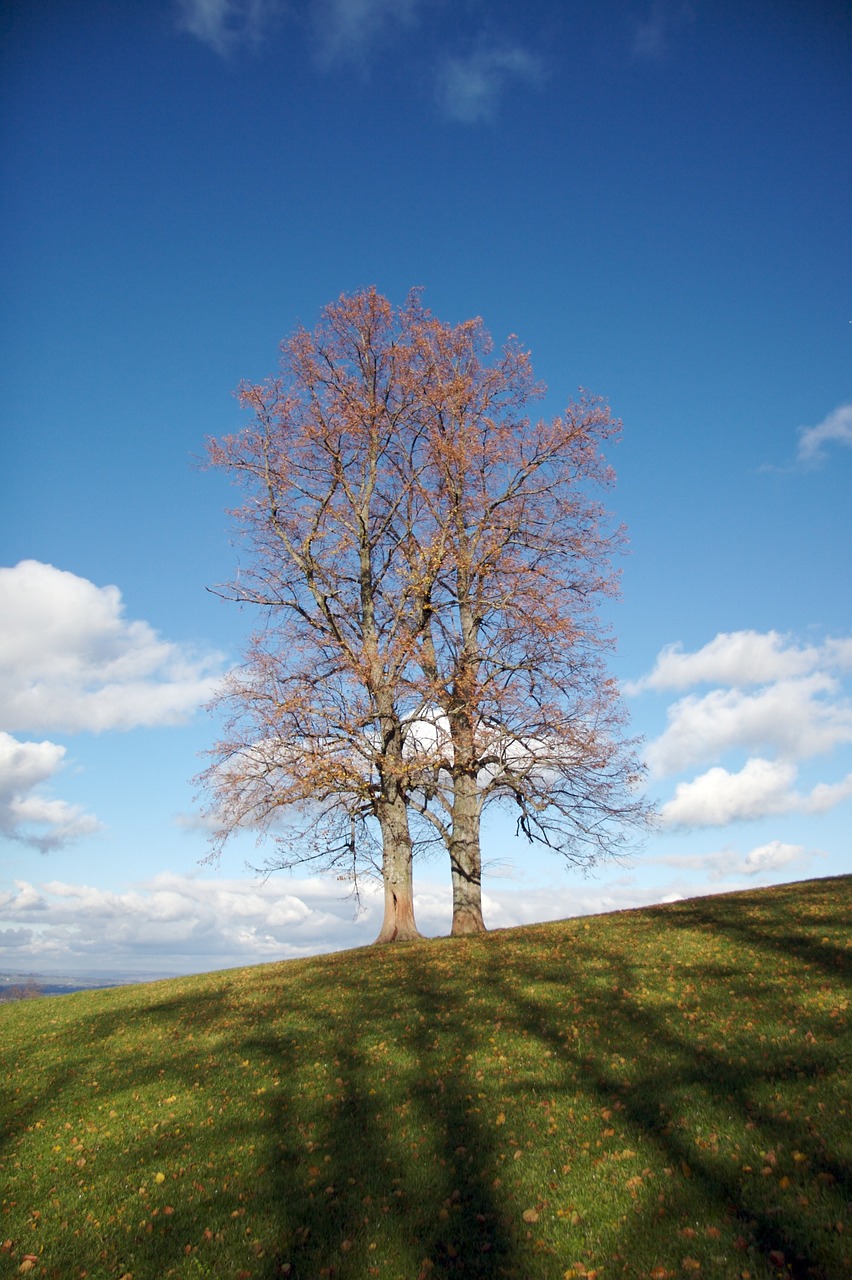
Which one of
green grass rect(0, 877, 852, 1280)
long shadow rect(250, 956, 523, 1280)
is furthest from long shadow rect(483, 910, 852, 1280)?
long shadow rect(250, 956, 523, 1280)

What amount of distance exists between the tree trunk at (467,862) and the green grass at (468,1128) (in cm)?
702

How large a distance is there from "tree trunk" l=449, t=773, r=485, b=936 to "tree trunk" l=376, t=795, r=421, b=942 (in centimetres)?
131

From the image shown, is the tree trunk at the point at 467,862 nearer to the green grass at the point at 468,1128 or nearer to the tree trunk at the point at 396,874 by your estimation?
the tree trunk at the point at 396,874

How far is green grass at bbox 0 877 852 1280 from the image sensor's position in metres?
7.31

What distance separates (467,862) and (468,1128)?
13.8 m

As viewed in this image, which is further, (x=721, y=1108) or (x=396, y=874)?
(x=396, y=874)

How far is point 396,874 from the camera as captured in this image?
2295 cm

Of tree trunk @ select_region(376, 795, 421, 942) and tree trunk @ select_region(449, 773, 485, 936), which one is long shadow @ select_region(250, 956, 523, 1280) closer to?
tree trunk @ select_region(376, 795, 421, 942)

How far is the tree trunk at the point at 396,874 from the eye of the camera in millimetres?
22766

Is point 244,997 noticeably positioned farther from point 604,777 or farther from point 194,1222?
point 604,777

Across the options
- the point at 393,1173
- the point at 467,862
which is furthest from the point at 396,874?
the point at 393,1173

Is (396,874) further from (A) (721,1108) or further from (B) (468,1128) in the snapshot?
(A) (721,1108)

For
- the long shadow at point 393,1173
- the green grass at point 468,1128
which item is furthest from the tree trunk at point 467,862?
the long shadow at point 393,1173

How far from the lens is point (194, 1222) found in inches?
325
